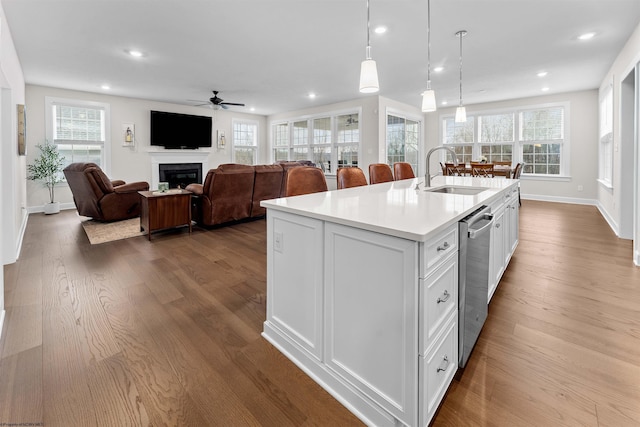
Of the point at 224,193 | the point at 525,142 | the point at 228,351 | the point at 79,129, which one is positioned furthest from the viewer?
the point at 525,142

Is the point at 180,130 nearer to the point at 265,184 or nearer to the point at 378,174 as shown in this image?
the point at 265,184

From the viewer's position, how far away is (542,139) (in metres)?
7.34

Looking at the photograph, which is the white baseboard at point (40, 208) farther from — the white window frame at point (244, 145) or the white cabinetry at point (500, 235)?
the white cabinetry at point (500, 235)

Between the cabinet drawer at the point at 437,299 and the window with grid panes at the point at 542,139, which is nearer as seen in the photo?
the cabinet drawer at the point at 437,299

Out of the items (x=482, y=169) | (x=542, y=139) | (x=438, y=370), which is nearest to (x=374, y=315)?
(x=438, y=370)

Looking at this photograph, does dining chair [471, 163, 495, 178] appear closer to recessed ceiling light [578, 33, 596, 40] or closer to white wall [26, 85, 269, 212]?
recessed ceiling light [578, 33, 596, 40]

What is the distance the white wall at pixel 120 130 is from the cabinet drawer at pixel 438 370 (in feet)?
25.7

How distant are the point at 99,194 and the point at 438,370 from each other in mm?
5315

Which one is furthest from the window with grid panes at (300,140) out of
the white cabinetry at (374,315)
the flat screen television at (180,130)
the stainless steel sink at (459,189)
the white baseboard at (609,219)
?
the white cabinetry at (374,315)

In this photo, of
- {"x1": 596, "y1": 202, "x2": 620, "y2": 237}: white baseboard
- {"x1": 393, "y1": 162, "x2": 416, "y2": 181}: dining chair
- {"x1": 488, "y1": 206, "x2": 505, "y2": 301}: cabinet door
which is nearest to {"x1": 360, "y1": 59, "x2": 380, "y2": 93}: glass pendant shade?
{"x1": 488, "y1": 206, "x2": 505, "y2": 301}: cabinet door

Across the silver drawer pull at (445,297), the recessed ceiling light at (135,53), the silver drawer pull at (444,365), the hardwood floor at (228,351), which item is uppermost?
the recessed ceiling light at (135,53)

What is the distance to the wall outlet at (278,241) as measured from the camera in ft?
5.65

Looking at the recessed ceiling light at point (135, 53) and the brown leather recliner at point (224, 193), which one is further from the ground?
the recessed ceiling light at point (135, 53)

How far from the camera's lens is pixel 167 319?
2113mm
